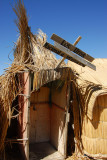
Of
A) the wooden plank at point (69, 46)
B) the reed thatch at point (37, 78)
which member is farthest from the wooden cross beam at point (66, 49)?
the reed thatch at point (37, 78)

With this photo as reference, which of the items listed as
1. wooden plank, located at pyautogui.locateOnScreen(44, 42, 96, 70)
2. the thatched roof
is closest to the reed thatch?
the thatched roof

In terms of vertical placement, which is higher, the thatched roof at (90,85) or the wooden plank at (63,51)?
the wooden plank at (63,51)

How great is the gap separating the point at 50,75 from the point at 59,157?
2408mm

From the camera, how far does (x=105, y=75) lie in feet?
18.1

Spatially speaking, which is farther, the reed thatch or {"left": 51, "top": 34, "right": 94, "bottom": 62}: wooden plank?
the reed thatch

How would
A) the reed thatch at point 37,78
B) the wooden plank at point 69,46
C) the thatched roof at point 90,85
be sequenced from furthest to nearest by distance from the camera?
the thatched roof at point 90,85 < the reed thatch at point 37,78 < the wooden plank at point 69,46

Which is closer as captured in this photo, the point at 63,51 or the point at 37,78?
the point at 63,51

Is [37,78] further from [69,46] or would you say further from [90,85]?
[90,85]

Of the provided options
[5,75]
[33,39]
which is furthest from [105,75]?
[5,75]

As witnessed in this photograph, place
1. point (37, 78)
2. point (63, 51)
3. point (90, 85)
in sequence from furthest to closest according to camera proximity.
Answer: point (90, 85)
point (37, 78)
point (63, 51)

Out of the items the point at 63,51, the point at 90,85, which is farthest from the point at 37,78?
the point at 90,85

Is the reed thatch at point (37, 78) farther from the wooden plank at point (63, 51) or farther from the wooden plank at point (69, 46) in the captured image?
the wooden plank at point (69, 46)

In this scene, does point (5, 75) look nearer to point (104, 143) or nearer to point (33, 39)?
point (33, 39)

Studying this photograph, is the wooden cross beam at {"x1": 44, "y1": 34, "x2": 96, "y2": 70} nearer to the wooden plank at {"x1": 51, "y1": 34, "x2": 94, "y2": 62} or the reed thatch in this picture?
the wooden plank at {"x1": 51, "y1": 34, "x2": 94, "y2": 62}
